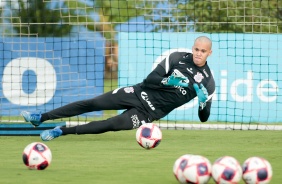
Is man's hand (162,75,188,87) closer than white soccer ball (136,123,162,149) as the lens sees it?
No

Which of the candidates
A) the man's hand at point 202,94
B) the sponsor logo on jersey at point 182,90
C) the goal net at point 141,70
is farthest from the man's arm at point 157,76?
the goal net at point 141,70

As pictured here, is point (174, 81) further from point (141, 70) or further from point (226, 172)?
point (141, 70)

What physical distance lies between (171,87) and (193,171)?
5260 mm

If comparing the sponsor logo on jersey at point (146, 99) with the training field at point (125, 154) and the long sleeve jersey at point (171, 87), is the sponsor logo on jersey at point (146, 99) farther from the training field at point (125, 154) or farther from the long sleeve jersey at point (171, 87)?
the training field at point (125, 154)

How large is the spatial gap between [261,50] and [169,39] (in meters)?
2.09

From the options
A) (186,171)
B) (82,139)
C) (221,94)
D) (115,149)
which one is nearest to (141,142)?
(115,149)

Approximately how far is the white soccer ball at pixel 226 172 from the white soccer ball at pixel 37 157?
7.37ft

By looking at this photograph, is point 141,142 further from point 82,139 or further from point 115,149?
point 82,139

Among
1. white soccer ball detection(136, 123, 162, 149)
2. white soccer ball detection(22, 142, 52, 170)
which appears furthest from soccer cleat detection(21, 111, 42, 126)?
white soccer ball detection(22, 142, 52, 170)

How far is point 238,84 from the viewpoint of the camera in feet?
60.3

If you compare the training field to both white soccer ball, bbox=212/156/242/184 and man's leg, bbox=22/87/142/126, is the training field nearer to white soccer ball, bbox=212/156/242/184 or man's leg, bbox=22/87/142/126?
man's leg, bbox=22/87/142/126

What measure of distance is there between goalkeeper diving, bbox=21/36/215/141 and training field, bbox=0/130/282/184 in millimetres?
334

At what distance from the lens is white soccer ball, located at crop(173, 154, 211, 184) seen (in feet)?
26.2

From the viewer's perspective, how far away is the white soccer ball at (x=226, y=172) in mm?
7844
